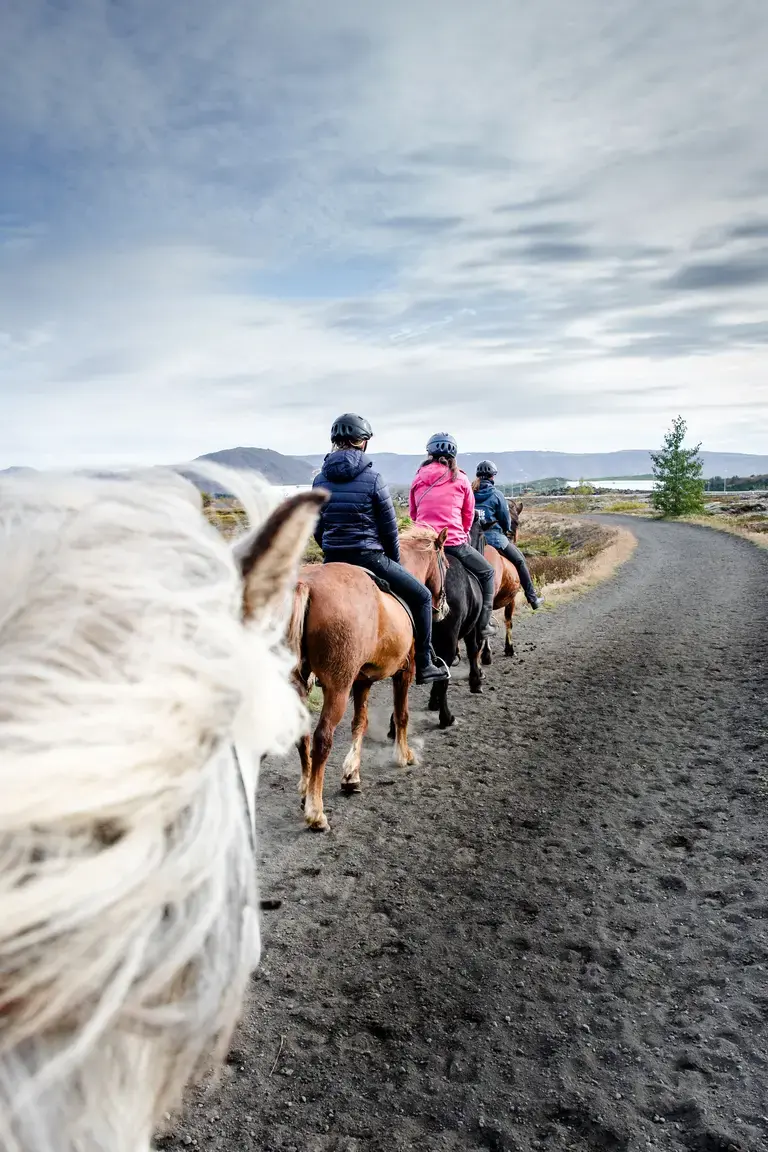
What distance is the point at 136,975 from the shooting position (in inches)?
28.1

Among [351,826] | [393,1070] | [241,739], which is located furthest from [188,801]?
[351,826]

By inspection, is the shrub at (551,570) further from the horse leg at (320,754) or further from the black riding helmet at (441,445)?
the horse leg at (320,754)

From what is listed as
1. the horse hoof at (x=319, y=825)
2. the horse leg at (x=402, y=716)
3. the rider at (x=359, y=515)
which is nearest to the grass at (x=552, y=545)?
the horse leg at (x=402, y=716)

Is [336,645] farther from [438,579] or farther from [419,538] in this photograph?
[438,579]

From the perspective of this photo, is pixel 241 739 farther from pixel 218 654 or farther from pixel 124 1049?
pixel 124 1049

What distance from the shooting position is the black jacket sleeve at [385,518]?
5.91 meters

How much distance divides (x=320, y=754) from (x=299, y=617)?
1.11m

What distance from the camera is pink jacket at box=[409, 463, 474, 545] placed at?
8039 mm

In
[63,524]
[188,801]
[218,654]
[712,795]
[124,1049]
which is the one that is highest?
[63,524]

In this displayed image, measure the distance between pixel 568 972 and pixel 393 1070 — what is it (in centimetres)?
113

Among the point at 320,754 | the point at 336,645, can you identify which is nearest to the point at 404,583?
the point at 336,645

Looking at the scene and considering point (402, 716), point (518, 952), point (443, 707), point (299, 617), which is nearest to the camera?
point (518, 952)

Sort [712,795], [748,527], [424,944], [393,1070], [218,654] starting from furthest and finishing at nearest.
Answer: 1. [748,527]
2. [712,795]
3. [424,944]
4. [393,1070]
5. [218,654]

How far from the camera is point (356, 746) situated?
6.17 metres
